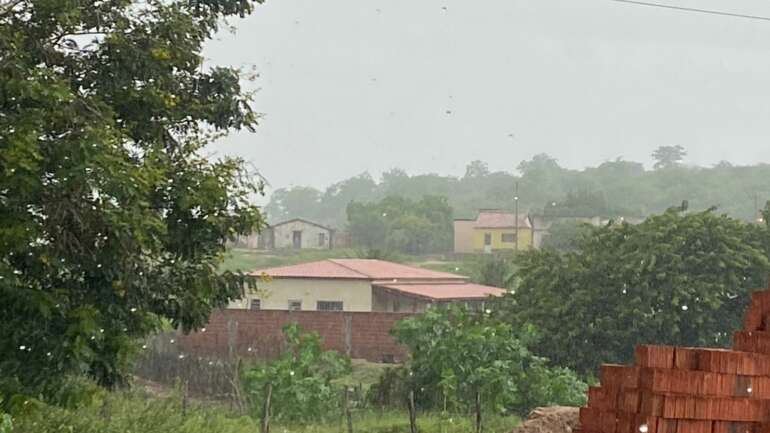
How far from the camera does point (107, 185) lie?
8.34 m

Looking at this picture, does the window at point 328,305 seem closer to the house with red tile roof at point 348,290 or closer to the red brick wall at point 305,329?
the house with red tile roof at point 348,290

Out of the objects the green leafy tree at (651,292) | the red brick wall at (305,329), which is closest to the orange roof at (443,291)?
the red brick wall at (305,329)

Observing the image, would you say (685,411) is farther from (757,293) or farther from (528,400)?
(528,400)

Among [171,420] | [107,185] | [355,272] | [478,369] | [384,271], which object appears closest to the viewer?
[107,185]

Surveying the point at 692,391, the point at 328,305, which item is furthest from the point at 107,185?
the point at 328,305

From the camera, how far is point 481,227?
5972cm

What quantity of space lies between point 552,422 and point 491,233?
49.7 m

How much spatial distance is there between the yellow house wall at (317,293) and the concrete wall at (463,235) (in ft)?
94.2

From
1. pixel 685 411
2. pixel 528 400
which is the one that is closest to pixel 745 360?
pixel 685 411

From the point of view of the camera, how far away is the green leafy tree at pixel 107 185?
27.6ft

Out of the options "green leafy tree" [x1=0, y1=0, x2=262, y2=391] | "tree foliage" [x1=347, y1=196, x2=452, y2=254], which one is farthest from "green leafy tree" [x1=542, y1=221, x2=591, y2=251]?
"green leafy tree" [x1=0, y1=0, x2=262, y2=391]

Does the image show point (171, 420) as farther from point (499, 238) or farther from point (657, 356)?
point (499, 238)

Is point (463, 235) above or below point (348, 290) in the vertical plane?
above

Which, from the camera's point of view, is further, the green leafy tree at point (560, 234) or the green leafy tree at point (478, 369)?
the green leafy tree at point (560, 234)
